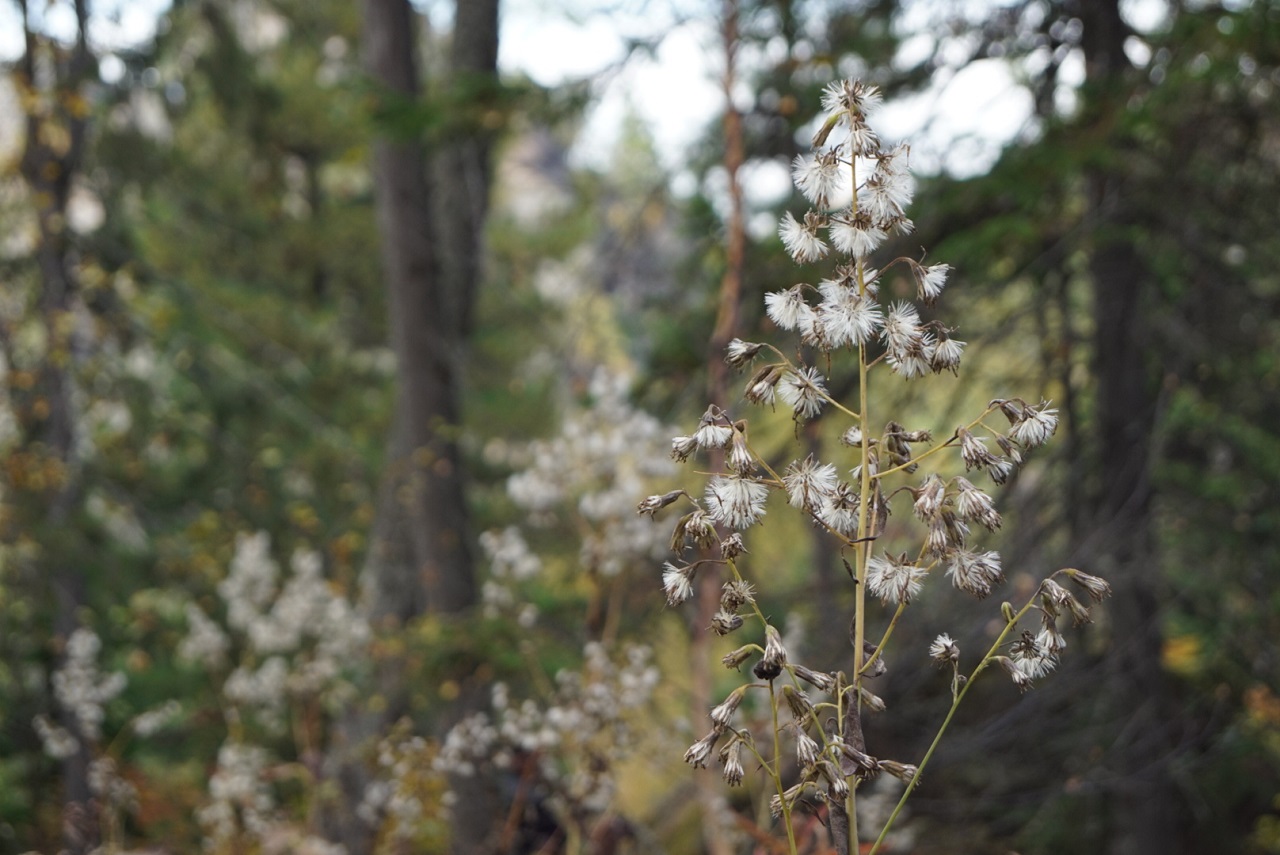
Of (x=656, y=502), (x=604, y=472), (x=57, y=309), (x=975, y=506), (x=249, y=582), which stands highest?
(x=57, y=309)

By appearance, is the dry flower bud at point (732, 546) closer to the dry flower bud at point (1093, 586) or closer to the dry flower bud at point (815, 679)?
the dry flower bud at point (815, 679)

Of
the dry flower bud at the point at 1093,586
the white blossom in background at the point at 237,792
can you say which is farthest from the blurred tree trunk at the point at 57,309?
the dry flower bud at the point at 1093,586

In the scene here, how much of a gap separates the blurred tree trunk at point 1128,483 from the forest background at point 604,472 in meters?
0.02

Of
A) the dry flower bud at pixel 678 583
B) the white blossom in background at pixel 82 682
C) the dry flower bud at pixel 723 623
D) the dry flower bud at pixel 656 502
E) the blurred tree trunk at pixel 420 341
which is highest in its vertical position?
the blurred tree trunk at pixel 420 341

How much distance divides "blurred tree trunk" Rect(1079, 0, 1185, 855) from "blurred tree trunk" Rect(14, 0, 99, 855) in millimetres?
5441

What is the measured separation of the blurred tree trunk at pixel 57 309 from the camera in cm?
655

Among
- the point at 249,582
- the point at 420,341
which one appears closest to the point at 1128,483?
the point at 420,341

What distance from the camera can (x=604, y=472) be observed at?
4.53 metres

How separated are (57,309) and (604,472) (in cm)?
412

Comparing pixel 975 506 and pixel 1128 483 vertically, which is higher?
pixel 1128 483

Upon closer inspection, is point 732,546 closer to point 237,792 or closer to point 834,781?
point 834,781

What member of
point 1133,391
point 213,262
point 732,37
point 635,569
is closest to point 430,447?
point 635,569

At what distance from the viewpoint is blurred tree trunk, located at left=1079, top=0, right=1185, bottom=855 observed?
524 centimetres

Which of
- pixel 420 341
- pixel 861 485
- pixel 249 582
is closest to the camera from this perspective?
pixel 861 485
